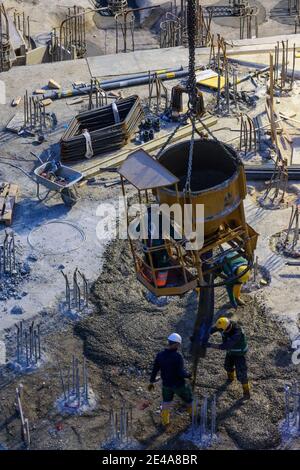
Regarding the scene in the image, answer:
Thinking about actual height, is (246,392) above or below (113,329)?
below

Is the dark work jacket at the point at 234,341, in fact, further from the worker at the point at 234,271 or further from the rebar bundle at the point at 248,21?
the rebar bundle at the point at 248,21

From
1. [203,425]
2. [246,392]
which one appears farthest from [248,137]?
[203,425]

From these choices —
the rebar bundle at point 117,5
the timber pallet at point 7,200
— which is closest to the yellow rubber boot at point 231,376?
the timber pallet at point 7,200

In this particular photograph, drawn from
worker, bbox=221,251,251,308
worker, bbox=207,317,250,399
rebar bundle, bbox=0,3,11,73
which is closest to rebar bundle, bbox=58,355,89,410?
worker, bbox=207,317,250,399

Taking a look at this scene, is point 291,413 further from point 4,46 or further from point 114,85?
point 4,46
